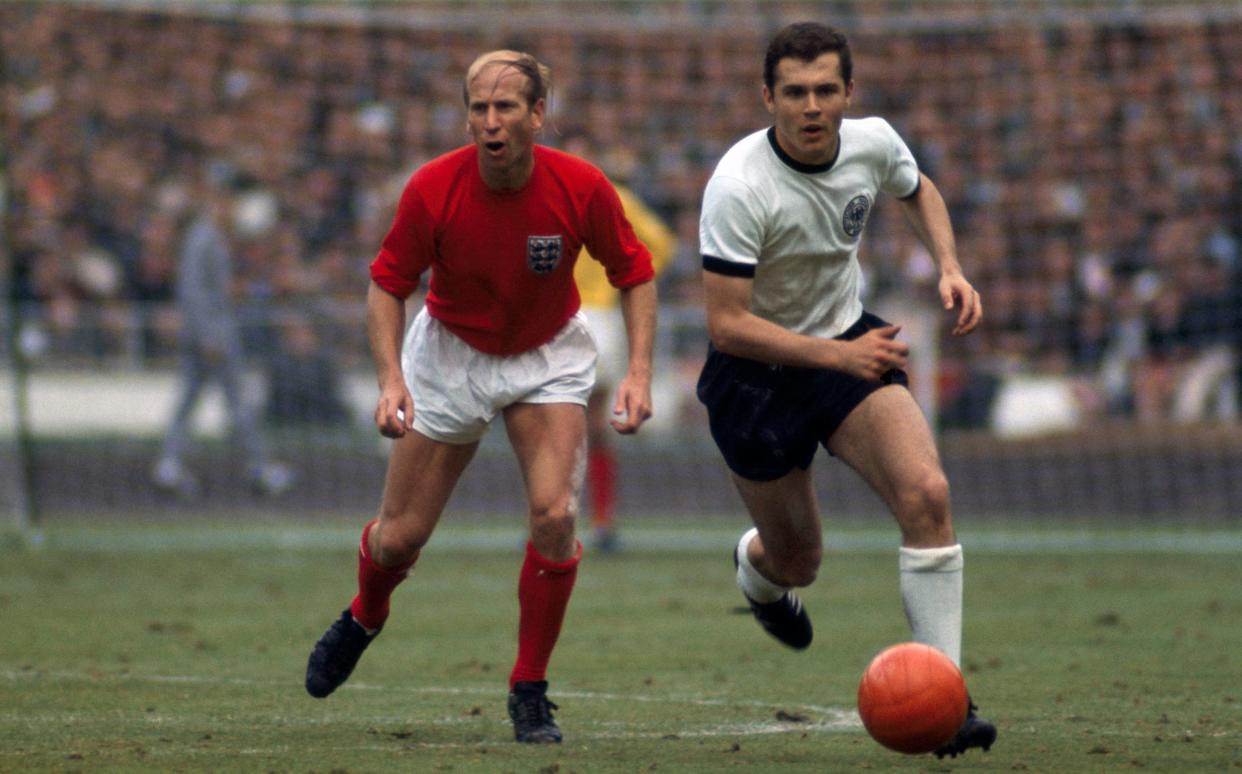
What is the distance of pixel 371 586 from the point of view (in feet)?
21.6

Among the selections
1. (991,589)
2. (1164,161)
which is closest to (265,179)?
(1164,161)

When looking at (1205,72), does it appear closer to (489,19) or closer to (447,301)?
(489,19)

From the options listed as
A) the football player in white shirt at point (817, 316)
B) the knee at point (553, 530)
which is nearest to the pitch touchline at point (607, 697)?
the knee at point (553, 530)

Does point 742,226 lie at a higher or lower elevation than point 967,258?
higher

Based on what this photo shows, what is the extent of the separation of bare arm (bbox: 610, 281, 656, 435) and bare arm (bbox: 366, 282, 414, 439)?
2.11 feet

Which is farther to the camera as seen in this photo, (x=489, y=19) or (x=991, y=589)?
(x=489, y=19)

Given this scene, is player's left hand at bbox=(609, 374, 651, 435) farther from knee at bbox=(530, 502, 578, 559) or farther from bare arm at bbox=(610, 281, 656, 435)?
knee at bbox=(530, 502, 578, 559)

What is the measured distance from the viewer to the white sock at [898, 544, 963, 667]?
5.72m

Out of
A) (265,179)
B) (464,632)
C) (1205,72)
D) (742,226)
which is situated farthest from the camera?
(265,179)

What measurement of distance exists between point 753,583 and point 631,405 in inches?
57.2

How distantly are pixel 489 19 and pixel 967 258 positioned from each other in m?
4.31

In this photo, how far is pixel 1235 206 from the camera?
594 inches

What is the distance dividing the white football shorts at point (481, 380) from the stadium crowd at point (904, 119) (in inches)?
332

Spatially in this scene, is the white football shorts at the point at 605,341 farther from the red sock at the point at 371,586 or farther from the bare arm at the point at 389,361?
the bare arm at the point at 389,361
